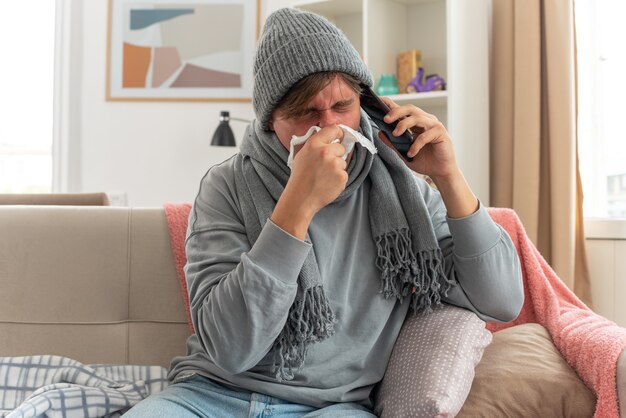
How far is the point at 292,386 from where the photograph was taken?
1327 millimetres

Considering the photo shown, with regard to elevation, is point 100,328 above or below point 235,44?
below

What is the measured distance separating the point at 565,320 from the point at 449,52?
171 cm

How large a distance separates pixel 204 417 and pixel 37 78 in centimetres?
333

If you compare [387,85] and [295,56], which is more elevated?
[387,85]

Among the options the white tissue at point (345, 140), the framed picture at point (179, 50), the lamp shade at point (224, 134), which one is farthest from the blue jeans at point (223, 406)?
the framed picture at point (179, 50)

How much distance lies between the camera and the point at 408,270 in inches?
54.2

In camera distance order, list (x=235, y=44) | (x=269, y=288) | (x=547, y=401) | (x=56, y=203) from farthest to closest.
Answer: (x=235, y=44) → (x=56, y=203) → (x=547, y=401) → (x=269, y=288)

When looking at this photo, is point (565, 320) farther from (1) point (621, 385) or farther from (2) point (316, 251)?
(2) point (316, 251)

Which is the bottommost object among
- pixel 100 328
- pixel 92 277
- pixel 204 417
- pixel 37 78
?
pixel 204 417

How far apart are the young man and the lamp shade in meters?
2.17

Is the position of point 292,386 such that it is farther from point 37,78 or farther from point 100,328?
point 37,78

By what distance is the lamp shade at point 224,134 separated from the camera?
3650mm

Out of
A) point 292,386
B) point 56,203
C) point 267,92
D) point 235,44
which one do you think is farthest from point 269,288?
point 235,44

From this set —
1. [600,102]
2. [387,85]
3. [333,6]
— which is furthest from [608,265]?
[333,6]
